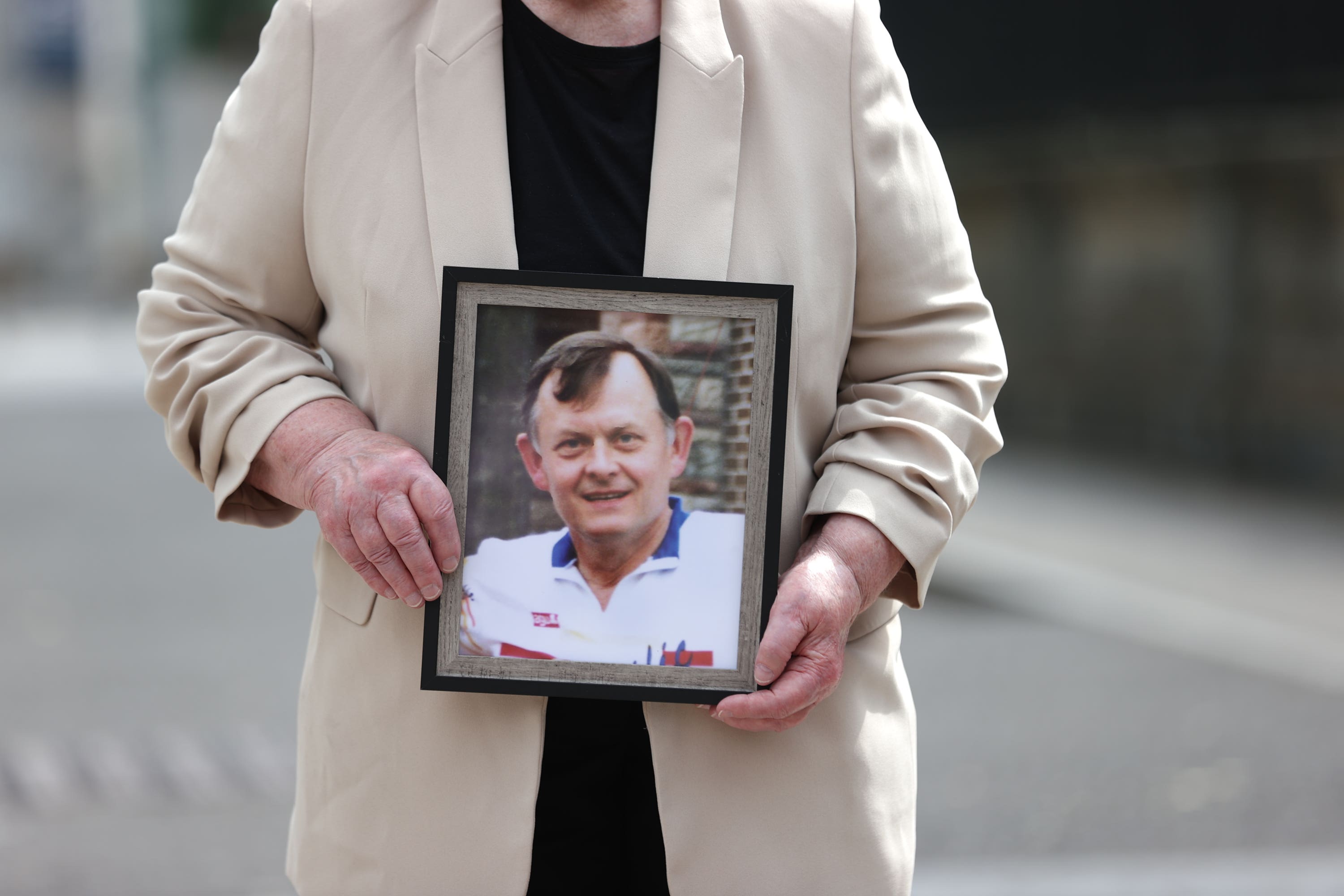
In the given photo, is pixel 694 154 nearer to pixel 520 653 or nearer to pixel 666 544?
pixel 666 544

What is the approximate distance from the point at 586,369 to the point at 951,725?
4.35 meters

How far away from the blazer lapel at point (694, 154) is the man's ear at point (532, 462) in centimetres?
25

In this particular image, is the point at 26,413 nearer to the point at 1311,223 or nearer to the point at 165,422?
the point at 1311,223

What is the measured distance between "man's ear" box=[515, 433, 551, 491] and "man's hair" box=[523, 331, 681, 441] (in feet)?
0.05

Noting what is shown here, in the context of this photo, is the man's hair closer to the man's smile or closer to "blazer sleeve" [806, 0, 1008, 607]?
the man's smile

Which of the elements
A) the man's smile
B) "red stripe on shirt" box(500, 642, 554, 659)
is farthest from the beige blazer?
the man's smile

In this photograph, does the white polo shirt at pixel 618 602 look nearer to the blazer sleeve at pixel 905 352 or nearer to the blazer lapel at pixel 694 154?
the blazer sleeve at pixel 905 352

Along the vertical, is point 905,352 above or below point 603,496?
above

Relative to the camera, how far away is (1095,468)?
11.0m

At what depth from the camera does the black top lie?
1686 millimetres

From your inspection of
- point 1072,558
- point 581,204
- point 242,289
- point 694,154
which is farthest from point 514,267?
point 1072,558

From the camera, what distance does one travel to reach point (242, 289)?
5.75 ft

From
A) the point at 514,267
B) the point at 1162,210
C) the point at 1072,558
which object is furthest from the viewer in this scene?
the point at 1162,210

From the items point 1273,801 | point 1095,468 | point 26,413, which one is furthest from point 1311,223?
point 26,413
